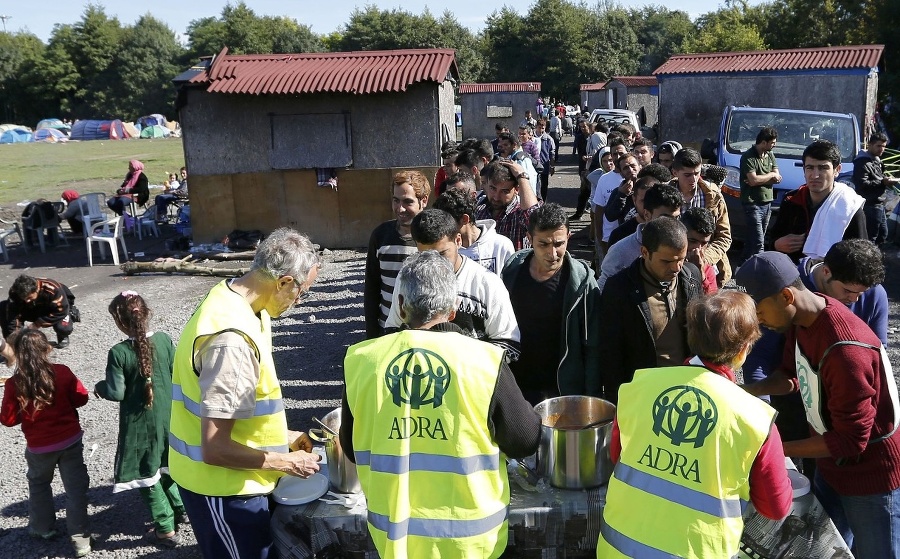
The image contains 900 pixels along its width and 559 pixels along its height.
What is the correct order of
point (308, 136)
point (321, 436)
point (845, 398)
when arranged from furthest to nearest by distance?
point (308, 136) < point (321, 436) < point (845, 398)

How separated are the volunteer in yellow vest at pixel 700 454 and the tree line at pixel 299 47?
5211 cm

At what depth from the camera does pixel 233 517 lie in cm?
291

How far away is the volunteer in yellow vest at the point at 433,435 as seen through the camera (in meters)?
2.50

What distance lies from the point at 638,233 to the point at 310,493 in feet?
8.55

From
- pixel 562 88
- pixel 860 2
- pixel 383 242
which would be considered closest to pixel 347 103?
pixel 383 242

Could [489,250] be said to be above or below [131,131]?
below

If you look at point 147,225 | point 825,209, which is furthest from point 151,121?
point 825,209

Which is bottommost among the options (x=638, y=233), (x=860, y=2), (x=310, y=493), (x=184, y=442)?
A: (x=310, y=493)

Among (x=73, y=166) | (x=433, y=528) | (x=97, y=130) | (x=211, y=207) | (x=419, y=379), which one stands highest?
(x=97, y=130)

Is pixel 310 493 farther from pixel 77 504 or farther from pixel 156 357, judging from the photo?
pixel 77 504

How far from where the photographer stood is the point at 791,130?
12.0 meters

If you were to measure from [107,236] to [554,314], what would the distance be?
436 inches

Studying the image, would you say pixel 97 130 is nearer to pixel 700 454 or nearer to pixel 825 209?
pixel 825 209

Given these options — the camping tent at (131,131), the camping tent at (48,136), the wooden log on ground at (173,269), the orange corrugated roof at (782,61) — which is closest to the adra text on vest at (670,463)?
the wooden log on ground at (173,269)
